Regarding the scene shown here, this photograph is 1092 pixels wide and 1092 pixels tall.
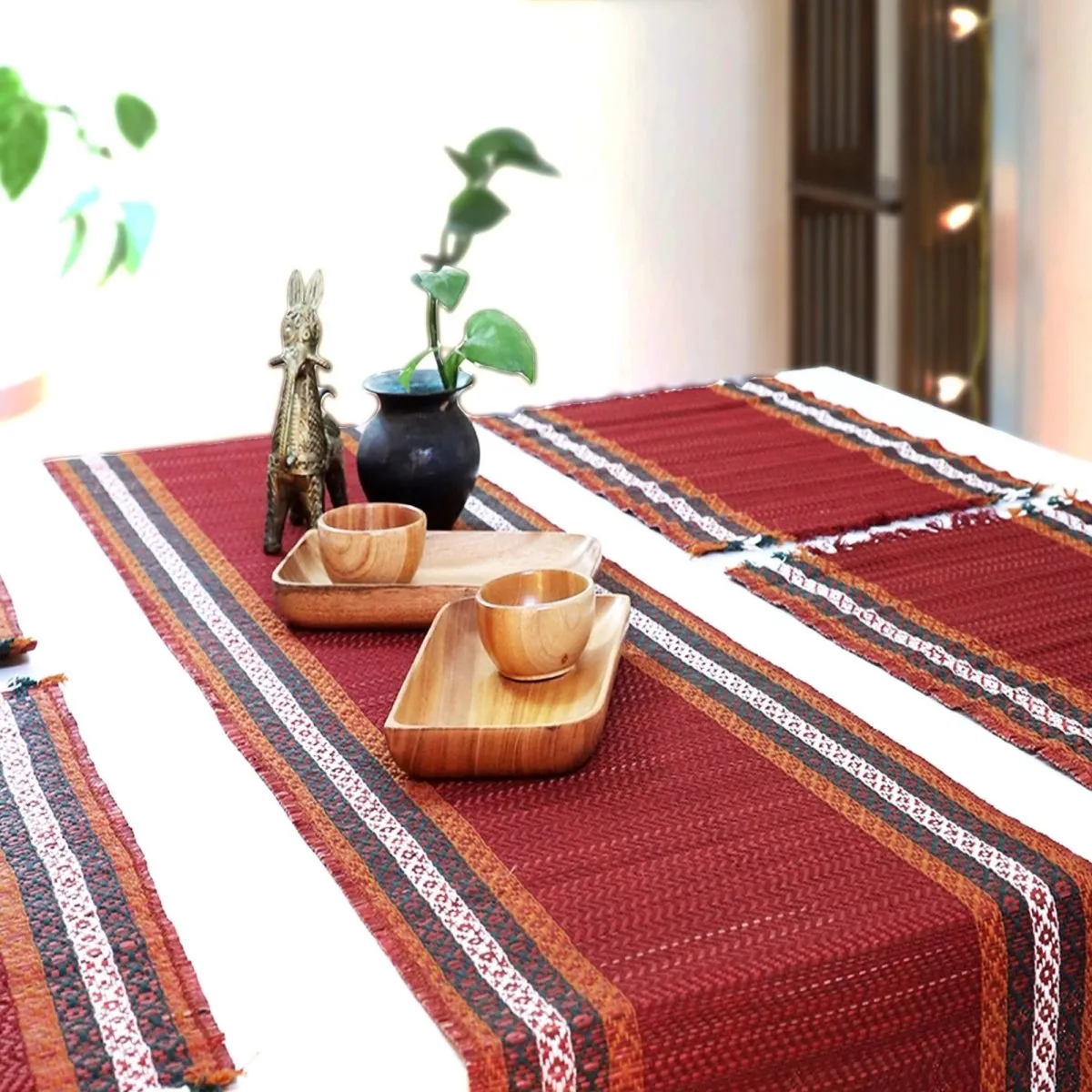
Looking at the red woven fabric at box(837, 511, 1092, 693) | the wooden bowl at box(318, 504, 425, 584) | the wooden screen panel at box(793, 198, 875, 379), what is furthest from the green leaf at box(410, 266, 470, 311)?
the wooden screen panel at box(793, 198, 875, 379)

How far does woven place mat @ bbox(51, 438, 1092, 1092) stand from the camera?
846 millimetres

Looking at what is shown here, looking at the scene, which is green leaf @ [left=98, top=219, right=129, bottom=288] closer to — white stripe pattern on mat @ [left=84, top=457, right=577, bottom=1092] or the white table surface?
the white table surface

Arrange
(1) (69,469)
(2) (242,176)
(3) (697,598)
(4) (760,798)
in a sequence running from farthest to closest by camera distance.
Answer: (2) (242,176) → (1) (69,469) → (3) (697,598) → (4) (760,798)

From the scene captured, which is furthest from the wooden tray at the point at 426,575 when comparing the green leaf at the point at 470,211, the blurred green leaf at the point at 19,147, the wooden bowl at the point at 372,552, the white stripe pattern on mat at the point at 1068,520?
the green leaf at the point at 470,211

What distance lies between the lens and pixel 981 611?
135cm

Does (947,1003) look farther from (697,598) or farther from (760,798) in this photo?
(697,598)

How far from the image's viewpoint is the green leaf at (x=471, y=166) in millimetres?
3688

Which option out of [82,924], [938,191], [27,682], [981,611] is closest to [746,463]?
[981,611]

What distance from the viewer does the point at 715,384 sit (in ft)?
6.93

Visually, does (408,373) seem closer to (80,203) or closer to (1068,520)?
(1068,520)

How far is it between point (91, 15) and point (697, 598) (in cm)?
249

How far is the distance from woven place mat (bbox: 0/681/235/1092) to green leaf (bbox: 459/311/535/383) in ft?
1.56

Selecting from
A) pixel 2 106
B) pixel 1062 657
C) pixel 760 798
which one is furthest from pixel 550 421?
pixel 2 106

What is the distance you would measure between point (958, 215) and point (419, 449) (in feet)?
7.47
